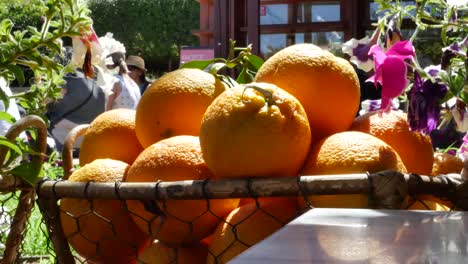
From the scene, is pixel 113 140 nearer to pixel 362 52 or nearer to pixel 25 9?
pixel 362 52

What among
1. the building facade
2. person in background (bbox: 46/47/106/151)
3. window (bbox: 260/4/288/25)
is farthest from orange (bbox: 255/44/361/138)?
person in background (bbox: 46/47/106/151)

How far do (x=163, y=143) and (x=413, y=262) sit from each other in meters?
0.55

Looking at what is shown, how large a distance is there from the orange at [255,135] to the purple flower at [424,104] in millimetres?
177

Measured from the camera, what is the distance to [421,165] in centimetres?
97

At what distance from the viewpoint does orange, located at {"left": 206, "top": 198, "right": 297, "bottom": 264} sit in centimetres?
84

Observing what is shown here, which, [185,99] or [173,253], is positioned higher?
[185,99]

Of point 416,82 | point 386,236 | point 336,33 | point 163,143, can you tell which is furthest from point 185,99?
point 336,33

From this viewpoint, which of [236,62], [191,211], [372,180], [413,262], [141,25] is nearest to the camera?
[413,262]

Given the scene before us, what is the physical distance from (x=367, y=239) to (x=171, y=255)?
17.9 inches

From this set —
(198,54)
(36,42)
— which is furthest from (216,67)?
(198,54)

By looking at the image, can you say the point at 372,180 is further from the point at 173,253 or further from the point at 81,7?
the point at 81,7

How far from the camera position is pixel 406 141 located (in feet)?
3.18

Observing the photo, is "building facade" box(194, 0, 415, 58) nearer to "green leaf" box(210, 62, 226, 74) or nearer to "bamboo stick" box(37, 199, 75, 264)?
"green leaf" box(210, 62, 226, 74)

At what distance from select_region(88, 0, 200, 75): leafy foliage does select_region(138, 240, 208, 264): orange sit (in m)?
27.6
